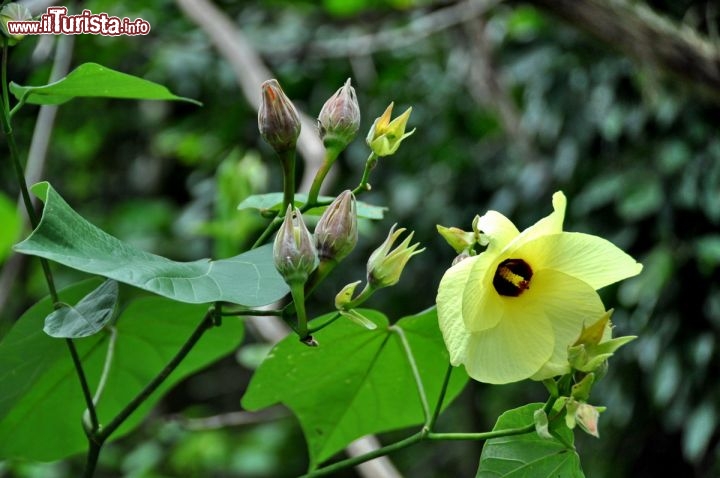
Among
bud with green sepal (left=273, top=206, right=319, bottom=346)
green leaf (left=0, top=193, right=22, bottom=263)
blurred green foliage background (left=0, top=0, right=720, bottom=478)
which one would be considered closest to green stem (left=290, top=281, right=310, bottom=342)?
bud with green sepal (left=273, top=206, right=319, bottom=346)

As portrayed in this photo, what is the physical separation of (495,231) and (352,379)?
225 mm

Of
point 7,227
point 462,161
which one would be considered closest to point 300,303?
point 7,227

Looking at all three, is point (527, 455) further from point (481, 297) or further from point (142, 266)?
point (142, 266)

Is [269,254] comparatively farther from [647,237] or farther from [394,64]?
[394,64]

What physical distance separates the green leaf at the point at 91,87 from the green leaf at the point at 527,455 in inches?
10.5

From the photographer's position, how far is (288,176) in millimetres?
495

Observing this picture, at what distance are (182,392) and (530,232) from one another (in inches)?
111

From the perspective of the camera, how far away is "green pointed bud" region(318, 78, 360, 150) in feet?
1.71

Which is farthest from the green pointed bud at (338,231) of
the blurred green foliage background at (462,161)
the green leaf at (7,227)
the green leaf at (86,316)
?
the blurred green foliage background at (462,161)

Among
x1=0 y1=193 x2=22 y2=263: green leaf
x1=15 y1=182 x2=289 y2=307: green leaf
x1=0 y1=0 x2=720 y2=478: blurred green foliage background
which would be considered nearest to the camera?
x1=15 y1=182 x2=289 y2=307: green leaf

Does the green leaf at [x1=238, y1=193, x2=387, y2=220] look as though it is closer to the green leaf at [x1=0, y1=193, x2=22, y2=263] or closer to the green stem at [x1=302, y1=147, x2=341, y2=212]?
the green stem at [x1=302, y1=147, x2=341, y2=212]

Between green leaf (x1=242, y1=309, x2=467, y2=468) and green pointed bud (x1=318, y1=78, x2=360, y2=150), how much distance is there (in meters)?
0.14

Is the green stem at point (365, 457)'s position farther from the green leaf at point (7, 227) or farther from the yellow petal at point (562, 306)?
the green leaf at point (7, 227)

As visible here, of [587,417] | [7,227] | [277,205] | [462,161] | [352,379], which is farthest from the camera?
[462,161]
